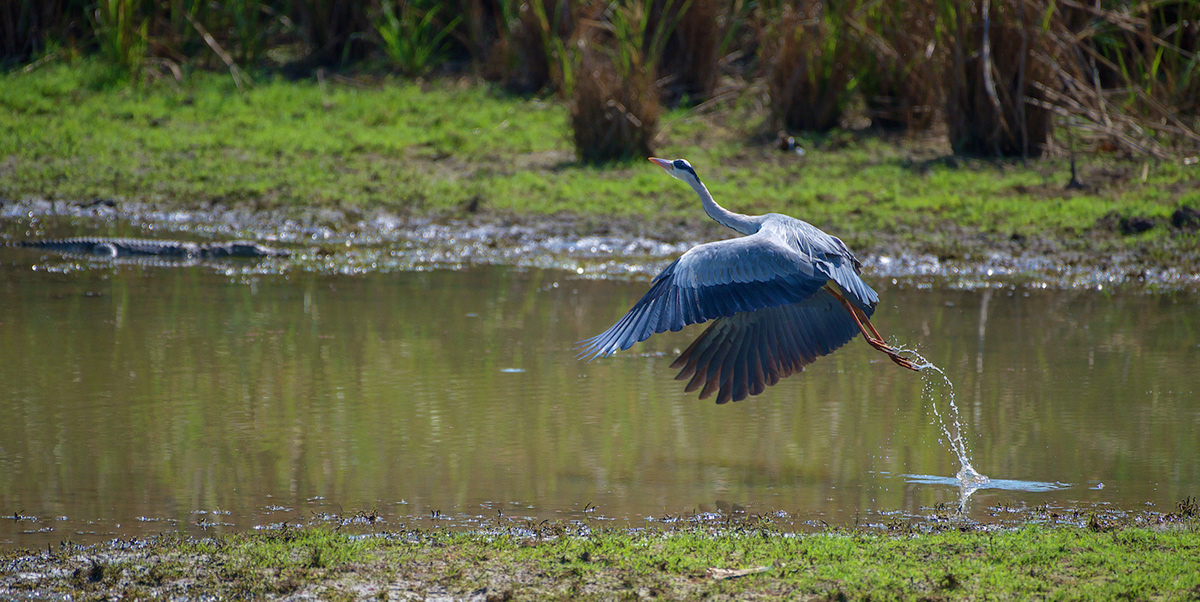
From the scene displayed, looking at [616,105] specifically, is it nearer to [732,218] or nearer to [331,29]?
[331,29]

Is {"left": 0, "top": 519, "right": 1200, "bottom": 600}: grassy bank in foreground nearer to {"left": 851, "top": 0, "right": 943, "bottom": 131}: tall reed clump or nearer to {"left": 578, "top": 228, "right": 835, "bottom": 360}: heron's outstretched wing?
{"left": 578, "top": 228, "right": 835, "bottom": 360}: heron's outstretched wing

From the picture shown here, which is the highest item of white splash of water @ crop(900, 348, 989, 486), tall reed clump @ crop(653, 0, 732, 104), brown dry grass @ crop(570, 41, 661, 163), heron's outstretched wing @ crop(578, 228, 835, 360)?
tall reed clump @ crop(653, 0, 732, 104)

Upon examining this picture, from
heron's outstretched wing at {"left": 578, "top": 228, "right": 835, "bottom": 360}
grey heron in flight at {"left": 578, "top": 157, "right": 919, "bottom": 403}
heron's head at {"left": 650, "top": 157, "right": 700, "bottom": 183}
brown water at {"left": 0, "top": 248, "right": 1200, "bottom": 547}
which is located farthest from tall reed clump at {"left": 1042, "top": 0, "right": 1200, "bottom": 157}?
heron's outstretched wing at {"left": 578, "top": 228, "right": 835, "bottom": 360}

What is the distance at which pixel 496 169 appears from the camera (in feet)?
35.6

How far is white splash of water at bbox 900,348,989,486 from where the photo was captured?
4727mm

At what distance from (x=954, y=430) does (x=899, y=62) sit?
6.81 m

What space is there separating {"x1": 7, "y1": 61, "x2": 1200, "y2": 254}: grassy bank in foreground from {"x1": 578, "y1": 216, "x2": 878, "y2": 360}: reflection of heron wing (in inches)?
160

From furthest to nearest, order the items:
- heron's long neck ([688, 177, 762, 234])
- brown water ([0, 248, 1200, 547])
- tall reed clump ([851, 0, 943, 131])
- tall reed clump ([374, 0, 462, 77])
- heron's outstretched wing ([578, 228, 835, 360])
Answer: tall reed clump ([374, 0, 462, 77]) < tall reed clump ([851, 0, 943, 131]) < heron's long neck ([688, 177, 762, 234]) < heron's outstretched wing ([578, 228, 835, 360]) < brown water ([0, 248, 1200, 547])

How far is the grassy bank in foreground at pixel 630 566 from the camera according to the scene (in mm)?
3555

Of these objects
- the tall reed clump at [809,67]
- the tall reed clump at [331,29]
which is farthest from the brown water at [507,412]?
the tall reed clump at [331,29]

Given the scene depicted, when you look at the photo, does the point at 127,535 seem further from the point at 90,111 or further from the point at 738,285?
the point at 90,111

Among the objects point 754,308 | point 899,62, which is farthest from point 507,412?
point 899,62

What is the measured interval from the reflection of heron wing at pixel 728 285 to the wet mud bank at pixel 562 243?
3.44m

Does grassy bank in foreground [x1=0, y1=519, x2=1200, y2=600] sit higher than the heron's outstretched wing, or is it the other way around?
the heron's outstretched wing
